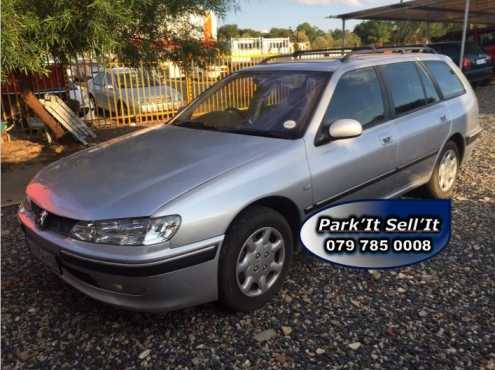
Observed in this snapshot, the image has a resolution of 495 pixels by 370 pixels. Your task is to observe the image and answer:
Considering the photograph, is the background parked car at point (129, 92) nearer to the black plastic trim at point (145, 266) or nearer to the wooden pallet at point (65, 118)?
the wooden pallet at point (65, 118)

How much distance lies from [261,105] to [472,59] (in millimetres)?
12617

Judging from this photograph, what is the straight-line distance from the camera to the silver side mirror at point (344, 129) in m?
3.04

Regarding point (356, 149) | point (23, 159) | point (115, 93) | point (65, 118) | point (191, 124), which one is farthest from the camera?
point (115, 93)

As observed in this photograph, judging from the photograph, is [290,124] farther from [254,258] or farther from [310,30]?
[310,30]

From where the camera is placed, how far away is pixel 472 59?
44.3 ft

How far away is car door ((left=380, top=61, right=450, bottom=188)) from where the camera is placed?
3.86m

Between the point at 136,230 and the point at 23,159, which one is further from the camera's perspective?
the point at 23,159

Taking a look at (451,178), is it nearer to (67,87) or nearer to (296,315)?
(296,315)

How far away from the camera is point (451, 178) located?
190 inches

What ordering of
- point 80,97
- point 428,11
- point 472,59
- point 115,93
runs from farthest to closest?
point 428,11, point 472,59, point 80,97, point 115,93

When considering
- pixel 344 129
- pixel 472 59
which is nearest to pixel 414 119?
pixel 344 129

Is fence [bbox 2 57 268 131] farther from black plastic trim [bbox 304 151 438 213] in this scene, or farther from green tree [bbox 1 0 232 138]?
black plastic trim [bbox 304 151 438 213]

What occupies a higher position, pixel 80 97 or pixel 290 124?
pixel 290 124

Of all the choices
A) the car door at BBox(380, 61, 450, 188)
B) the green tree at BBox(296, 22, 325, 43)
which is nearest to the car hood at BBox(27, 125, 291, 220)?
the car door at BBox(380, 61, 450, 188)
